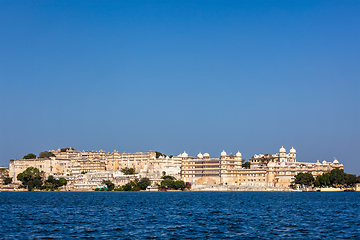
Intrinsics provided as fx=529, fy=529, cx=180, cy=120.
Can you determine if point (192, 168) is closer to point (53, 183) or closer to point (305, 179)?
point (305, 179)

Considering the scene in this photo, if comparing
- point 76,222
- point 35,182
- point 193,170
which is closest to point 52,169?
point 35,182

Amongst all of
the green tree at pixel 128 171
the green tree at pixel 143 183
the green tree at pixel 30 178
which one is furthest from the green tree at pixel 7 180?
the green tree at pixel 143 183

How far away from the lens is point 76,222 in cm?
4097

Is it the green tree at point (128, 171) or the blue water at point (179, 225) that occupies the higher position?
the green tree at point (128, 171)

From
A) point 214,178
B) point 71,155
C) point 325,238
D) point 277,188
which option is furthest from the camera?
point 71,155

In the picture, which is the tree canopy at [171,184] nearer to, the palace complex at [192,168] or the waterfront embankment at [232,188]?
the waterfront embankment at [232,188]

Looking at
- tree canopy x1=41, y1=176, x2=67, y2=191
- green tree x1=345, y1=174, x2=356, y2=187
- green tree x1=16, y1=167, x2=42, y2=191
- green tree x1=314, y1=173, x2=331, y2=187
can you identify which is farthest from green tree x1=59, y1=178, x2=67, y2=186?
green tree x1=345, y1=174, x2=356, y2=187

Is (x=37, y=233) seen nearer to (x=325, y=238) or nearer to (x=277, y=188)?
(x=325, y=238)

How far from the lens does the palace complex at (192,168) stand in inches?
5241

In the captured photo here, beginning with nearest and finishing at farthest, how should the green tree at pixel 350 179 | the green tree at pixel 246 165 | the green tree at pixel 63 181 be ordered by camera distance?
the green tree at pixel 350 179 < the green tree at pixel 63 181 < the green tree at pixel 246 165

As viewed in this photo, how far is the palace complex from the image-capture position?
5241 inches

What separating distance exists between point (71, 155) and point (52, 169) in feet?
57.8

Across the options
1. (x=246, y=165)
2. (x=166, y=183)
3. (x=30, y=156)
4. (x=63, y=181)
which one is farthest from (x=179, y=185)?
(x=30, y=156)

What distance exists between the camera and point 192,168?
465 feet
